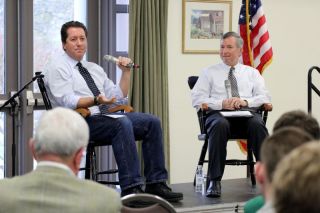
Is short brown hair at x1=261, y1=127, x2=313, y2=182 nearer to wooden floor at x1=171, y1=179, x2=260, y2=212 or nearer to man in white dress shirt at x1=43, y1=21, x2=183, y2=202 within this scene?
man in white dress shirt at x1=43, y1=21, x2=183, y2=202

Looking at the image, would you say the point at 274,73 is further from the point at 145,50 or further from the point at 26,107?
the point at 26,107

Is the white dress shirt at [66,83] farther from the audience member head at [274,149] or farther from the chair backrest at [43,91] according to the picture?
the audience member head at [274,149]

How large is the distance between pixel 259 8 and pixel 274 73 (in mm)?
1130

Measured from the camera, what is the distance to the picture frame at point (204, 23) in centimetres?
610

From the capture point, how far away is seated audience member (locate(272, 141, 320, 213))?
3.11ft

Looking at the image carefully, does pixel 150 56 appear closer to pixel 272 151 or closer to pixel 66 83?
pixel 66 83

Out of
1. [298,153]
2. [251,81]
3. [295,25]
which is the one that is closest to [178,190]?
[251,81]

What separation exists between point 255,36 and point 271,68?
981 millimetres

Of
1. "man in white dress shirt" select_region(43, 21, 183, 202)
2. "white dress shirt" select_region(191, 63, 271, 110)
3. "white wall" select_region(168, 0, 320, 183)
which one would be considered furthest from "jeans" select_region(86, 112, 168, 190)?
"white wall" select_region(168, 0, 320, 183)

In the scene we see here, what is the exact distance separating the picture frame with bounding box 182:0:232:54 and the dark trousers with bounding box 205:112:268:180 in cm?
162

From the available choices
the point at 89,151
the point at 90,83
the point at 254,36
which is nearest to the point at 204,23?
→ the point at 254,36

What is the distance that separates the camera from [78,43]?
4305mm

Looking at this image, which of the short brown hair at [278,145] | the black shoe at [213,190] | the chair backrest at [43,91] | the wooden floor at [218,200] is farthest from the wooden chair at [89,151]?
the short brown hair at [278,145]

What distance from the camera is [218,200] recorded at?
175 inches
